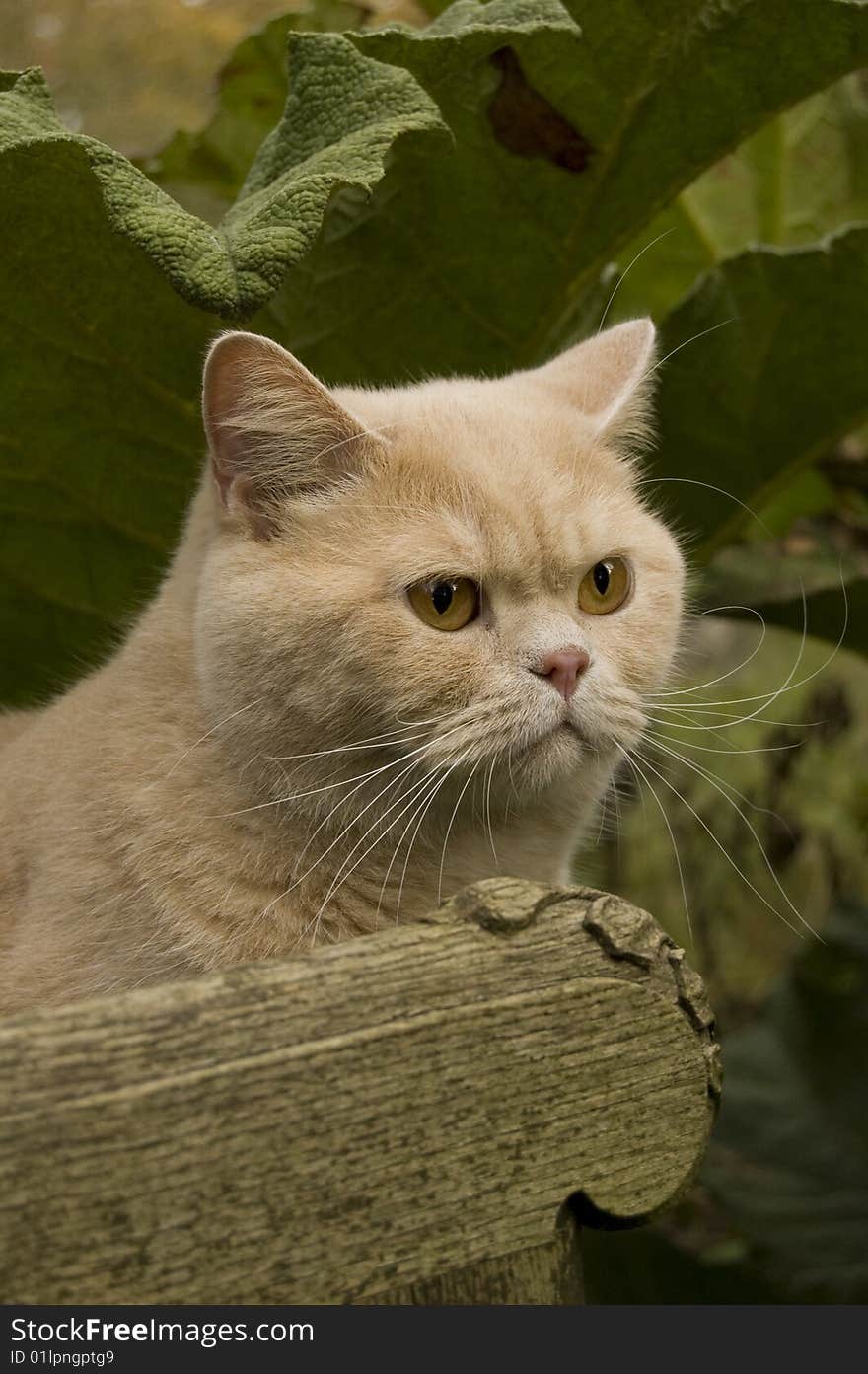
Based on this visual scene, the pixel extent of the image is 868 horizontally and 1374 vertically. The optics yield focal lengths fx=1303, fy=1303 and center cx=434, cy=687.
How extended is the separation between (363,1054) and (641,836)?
2474 millimetres

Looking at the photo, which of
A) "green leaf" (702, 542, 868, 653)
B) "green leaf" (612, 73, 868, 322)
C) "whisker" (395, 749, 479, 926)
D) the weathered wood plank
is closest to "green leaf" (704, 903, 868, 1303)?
"green leaf" (702, 542, 868, 653)

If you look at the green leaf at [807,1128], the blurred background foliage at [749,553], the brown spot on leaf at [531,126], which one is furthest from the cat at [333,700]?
the green leaf at [807,1128]

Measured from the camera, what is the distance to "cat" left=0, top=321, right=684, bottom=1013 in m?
1.12

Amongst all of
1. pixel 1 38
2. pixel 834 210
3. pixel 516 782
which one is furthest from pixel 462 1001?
pixel 1 38

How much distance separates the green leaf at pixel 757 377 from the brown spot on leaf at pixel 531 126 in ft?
0.76

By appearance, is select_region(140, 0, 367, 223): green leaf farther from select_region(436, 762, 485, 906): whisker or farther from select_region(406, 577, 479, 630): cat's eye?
select_region(436, 762, 485, 906): whisker

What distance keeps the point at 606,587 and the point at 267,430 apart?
1.18ft

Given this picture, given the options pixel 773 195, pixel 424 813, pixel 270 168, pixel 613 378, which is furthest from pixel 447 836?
pixel 773 195

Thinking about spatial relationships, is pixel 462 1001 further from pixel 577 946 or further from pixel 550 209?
pixel 550 209

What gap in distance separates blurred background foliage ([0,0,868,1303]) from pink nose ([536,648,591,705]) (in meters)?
0.39

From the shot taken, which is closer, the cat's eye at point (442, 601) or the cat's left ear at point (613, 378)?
the cat's eye at point (442, 601)

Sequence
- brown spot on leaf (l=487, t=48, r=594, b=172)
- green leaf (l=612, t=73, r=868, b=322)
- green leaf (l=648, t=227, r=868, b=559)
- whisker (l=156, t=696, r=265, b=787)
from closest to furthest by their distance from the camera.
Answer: whisker (l=156, t=696, r=265, b=787) → brown spot on leaf (l=487, t=48, r=594, b=172) → green leaf (l=648, t=227, r=868, b=559) → green leaf (l=612, t=73, r=868, b=322)

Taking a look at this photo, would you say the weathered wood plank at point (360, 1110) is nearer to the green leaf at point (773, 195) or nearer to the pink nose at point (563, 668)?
the pink nose at point (563, 668)

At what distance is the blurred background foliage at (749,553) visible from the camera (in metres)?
1.86
